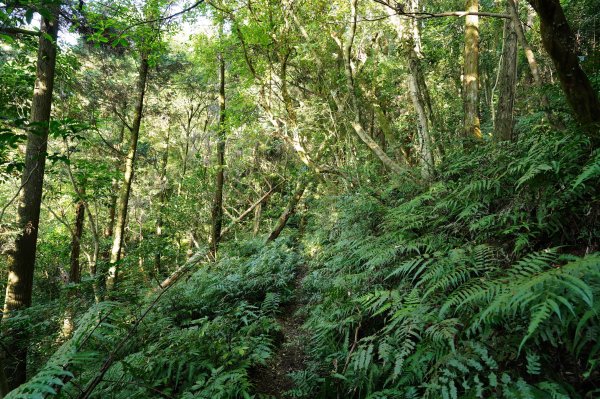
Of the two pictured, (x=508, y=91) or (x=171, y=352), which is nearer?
(x=171, y=352)

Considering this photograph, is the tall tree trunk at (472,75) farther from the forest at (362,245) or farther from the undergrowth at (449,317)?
the undergrowth at (449,317)

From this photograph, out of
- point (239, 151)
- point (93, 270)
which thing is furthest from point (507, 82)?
point (239, 151)

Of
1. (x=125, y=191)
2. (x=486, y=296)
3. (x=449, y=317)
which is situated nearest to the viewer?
(x=486, y=296)

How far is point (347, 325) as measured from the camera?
12.4 ft

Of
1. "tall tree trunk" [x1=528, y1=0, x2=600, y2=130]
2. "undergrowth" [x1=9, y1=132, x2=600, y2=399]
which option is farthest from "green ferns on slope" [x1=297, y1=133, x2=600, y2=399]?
"tall tree trunk" [x1=528, y1=0, x2=600, y2=130]

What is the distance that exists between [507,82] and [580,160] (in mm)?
2314

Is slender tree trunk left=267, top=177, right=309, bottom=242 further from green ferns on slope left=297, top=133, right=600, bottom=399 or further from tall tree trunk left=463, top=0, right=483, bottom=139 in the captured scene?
green ferns on slope left=297, top=133, right=600, bottom=399

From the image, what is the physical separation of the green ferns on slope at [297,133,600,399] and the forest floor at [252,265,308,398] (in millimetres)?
280

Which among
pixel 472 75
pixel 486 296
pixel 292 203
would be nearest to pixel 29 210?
pixel 486 296

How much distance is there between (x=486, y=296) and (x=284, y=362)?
9.23ft

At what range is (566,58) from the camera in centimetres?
262

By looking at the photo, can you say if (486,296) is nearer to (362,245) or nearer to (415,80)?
(362,245)

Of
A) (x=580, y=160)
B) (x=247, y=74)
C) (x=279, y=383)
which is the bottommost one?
(x=279, y=383)

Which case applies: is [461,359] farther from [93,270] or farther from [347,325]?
[93,270]
